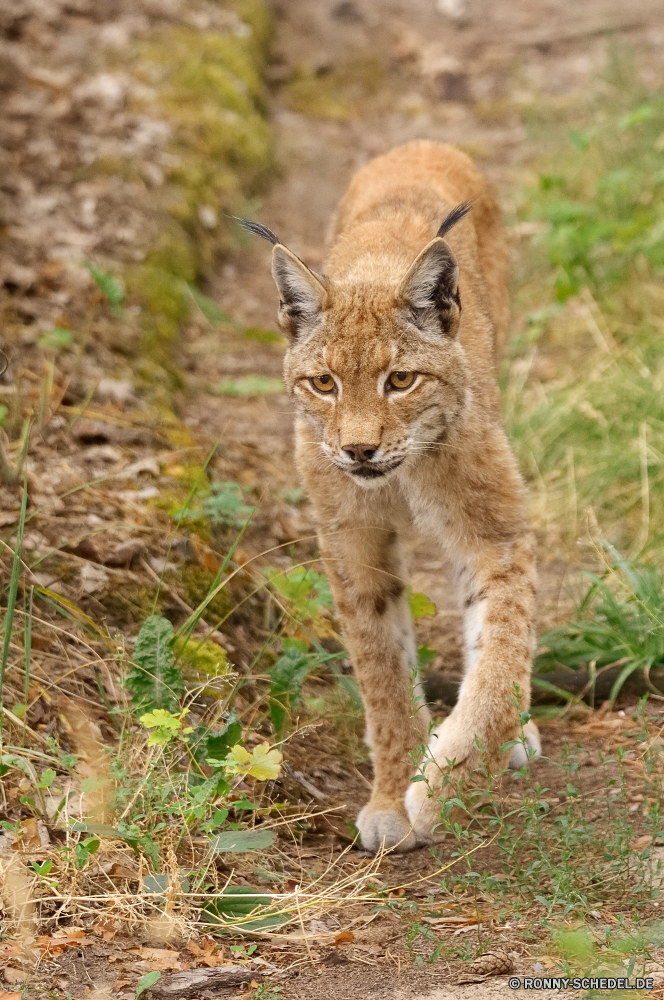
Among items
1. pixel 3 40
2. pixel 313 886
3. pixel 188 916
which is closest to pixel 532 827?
pixel 313 886

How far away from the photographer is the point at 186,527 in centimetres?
477

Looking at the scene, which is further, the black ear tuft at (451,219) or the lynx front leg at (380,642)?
the lynx front leg at (380,642)

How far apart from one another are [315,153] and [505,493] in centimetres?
684

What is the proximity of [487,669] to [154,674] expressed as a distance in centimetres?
105

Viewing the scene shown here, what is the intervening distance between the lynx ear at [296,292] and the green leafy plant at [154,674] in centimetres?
113

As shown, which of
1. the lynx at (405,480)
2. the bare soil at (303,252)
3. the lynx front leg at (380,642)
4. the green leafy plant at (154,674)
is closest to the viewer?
the bare soil at (303,252)

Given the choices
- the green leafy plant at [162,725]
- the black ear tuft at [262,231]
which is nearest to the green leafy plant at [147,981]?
the green leafy plant at [162,725]

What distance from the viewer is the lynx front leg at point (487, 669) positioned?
358cm

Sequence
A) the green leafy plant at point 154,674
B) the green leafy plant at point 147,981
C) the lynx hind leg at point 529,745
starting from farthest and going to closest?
the lynx hind leg at point 529,745
the green leafy plant at point 154,674
the green leafy plant at point 147,981

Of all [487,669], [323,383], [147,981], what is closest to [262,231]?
[323,383]

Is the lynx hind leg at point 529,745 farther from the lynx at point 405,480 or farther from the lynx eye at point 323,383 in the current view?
the lynx eye at point 323,383

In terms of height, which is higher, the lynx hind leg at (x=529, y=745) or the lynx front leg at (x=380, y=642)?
the lynx front leg at (x=380, y=642)

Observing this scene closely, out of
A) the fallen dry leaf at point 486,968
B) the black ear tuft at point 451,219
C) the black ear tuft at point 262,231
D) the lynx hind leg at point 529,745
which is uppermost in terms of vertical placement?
the black ear tuft at point 451,219

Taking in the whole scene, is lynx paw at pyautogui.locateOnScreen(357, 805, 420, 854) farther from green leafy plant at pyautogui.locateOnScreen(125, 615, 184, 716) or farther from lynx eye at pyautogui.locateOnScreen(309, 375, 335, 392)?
lynx eye at pyautogui.locateOnScreen(309, 375, 335, 392)
